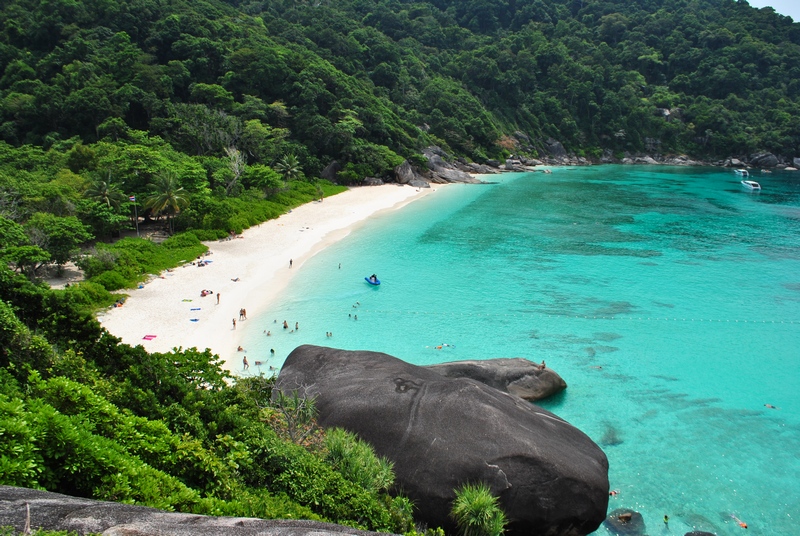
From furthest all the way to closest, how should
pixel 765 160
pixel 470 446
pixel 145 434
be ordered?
1. pixel 765 160
2. pixel 470 446
3. pixel 145 434

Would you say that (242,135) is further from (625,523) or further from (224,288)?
(625,523)

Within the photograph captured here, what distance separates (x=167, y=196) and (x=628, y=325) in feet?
108

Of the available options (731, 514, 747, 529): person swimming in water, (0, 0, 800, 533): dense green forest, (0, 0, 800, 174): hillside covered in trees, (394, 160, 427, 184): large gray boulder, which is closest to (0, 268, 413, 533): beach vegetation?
(0, 0, 800, 533): dense green forest

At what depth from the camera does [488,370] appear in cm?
1917

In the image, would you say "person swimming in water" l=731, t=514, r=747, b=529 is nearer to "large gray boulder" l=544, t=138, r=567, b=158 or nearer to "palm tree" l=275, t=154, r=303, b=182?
"palm tree" l=275, t=154, r=303, b=182

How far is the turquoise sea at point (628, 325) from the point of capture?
52.7ft

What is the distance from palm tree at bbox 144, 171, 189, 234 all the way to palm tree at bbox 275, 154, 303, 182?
22.0 metres

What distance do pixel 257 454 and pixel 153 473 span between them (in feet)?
9.28

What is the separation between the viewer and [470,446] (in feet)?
41.9

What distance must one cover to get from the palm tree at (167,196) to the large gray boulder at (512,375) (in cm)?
2757

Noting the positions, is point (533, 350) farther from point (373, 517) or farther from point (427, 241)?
point (427, 241)

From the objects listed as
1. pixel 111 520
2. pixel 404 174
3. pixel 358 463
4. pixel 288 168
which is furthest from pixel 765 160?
pixel 111 520

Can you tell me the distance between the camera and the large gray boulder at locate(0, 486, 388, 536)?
595 centimetres

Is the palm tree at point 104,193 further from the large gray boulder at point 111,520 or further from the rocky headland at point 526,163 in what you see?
the rocky headland at point 526,163
